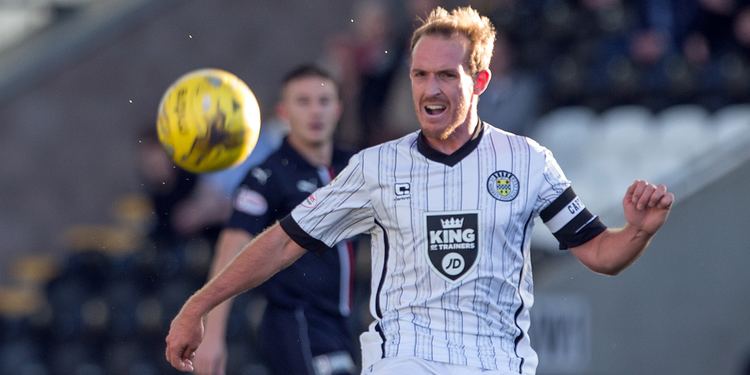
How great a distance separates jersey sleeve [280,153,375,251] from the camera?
593 centimetres

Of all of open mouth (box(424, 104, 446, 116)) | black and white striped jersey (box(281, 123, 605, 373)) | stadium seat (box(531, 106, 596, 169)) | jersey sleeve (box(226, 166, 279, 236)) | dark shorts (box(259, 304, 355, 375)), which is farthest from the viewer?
stadium seat (box(531, 106, 596, 169))

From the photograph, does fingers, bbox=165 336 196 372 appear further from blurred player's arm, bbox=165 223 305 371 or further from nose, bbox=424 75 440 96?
nose, bbox=424 75 440 96

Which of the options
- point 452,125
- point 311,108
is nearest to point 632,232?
point 452,125

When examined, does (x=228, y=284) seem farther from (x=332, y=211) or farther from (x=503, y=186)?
(x=503, y=186)

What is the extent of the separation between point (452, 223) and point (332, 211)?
49 cm

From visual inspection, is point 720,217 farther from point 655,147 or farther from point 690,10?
→ point 690,10

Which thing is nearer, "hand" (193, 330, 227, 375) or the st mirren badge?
the st mirren badge

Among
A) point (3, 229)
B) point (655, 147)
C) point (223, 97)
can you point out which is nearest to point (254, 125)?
point (223, 97)

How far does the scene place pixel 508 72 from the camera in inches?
507

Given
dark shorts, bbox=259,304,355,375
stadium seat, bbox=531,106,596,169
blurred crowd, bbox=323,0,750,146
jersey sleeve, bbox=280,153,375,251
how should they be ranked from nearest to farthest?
jersey sleeve, bbox=280,153,375,251, dark shorts, bbox=259,304,355,375, blurred crowd, bbox=323,0,750,146, stadium seat, bbox=531,106,596,169

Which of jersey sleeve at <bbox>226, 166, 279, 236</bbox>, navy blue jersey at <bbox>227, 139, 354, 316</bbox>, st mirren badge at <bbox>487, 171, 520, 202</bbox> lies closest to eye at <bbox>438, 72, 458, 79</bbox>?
st mirren badge at <bbox>487, 171, 520, 202</bbox>

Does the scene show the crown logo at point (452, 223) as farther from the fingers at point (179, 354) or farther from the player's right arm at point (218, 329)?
the player's right arm at point (218, 329)

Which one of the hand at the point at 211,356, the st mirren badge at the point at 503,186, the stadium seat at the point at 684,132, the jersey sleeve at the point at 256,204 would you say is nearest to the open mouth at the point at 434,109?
the st mirren badge at the point at 503,186

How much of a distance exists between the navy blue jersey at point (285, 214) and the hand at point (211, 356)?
14.2 inches
